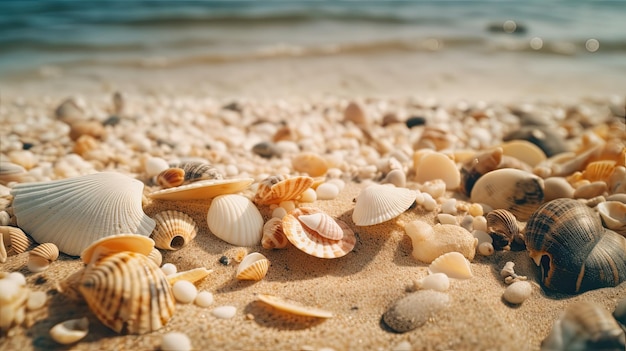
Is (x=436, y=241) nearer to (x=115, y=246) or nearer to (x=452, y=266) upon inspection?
(x=452, y=266)

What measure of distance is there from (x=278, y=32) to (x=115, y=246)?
870 cm

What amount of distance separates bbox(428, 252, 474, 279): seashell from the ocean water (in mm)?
6379

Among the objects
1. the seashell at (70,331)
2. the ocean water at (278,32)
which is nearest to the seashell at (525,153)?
the seashell at (70,331)

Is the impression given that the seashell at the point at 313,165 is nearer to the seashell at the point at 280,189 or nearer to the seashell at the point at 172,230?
the seashell at the point at 280,189

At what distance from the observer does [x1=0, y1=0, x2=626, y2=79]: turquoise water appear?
26.8ft

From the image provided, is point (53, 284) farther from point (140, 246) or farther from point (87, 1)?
point (87, 1)

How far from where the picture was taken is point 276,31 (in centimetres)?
1007

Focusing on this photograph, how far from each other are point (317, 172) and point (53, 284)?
1.95 m

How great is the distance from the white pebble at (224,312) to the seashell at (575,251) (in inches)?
64.2

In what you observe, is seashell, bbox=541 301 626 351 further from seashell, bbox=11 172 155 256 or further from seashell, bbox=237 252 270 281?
seashell, bbox=11 172 155 256

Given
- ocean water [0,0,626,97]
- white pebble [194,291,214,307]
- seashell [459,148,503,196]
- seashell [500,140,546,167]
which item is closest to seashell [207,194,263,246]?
white pebble [194,291,214,307]

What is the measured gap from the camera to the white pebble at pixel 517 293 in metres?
2.15

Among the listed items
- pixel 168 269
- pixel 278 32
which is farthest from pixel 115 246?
pixel 278 32

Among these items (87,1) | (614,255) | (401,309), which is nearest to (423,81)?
(614,255)
